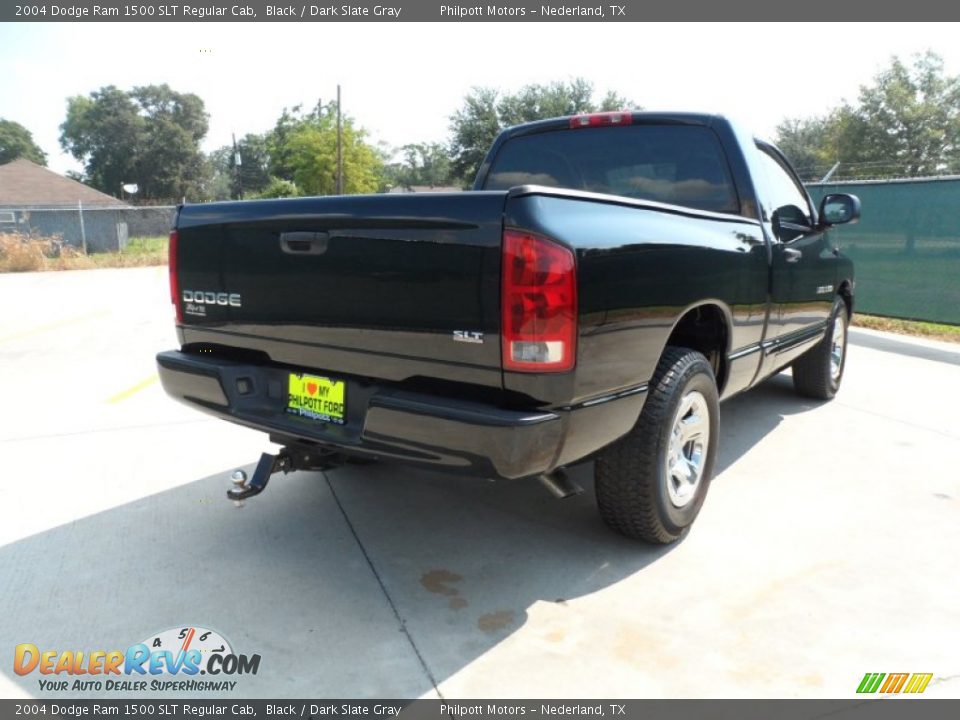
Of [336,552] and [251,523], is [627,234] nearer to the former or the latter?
[336,552]

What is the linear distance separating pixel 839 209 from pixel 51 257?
78.4 feet

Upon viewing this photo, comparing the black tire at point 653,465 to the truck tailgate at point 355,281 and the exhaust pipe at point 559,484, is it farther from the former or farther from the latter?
the truck tailgate at point 355,281

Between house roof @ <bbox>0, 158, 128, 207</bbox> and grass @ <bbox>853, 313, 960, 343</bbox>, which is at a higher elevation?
house roof @ <bbox>0, 158, 128, 207</bbox>

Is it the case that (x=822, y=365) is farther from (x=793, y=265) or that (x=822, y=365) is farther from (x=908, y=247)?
(x=908, y=247)

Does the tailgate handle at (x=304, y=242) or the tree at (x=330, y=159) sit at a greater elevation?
the tree at (x=330, y=159)

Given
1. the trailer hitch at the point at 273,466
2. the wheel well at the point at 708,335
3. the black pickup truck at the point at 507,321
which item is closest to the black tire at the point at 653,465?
the black pickup truck at the point at 507,321

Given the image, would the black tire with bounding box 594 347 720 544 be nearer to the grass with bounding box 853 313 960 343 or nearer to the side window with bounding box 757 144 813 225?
the side window with bounding box 757 144 813 225

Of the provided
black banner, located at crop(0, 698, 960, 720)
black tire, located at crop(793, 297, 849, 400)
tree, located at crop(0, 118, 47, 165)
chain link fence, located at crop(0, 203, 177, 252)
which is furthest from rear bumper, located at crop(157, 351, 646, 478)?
tree, located at crop(0, 118, 47, 165)

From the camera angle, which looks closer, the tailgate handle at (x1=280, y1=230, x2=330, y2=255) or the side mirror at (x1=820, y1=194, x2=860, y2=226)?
the tailgate handle at (x1=280, y1=230, x2=330, y2=255)

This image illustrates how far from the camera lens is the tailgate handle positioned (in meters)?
2.68

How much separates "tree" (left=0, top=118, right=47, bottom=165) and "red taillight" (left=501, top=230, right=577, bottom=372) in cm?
10324

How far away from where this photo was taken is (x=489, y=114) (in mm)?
41312

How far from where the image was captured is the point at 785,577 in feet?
9.75

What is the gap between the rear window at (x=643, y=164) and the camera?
3836mm
